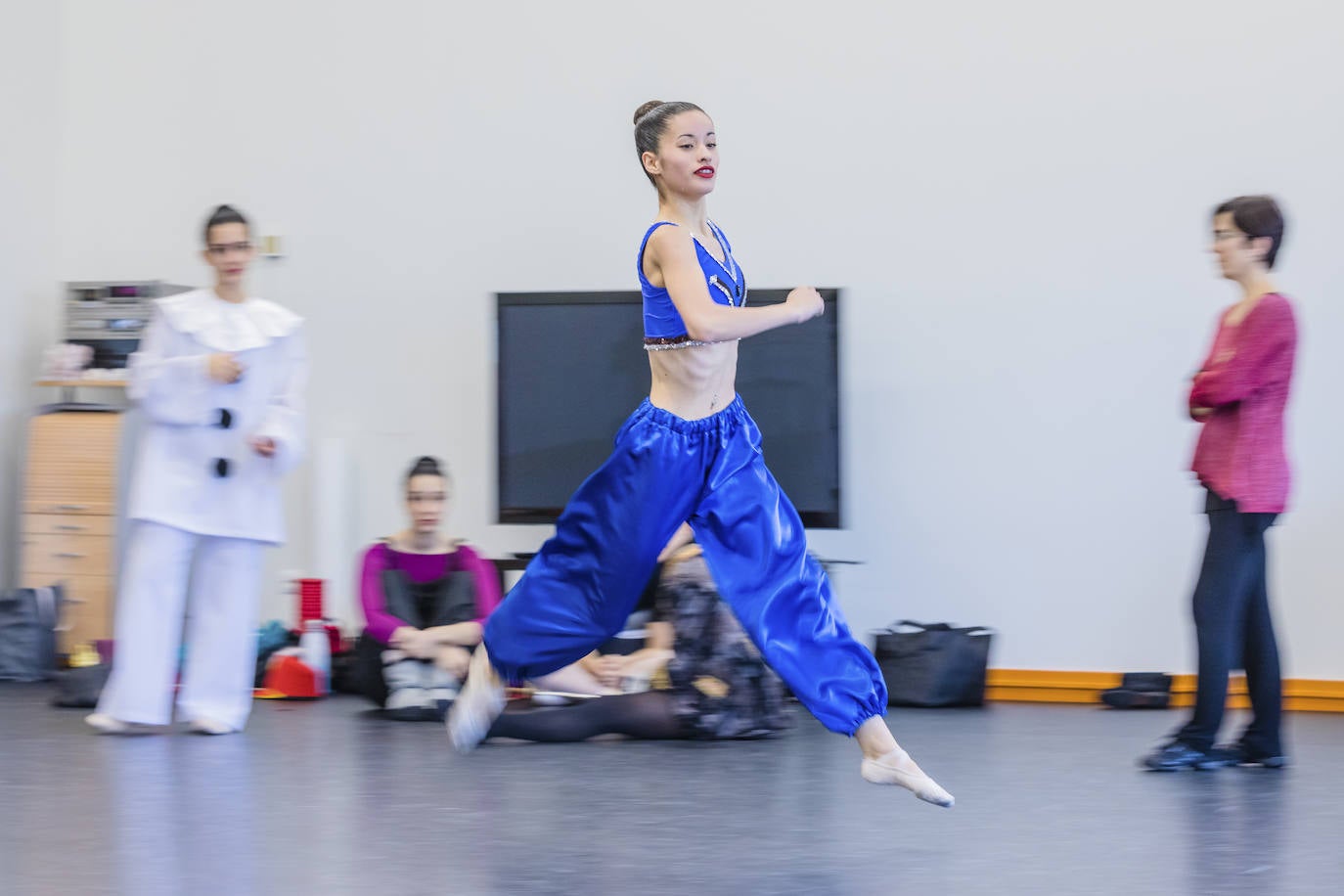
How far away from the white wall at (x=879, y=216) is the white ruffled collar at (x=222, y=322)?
1.48 meters

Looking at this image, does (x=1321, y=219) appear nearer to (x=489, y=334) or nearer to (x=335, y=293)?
(x=489, y=334)

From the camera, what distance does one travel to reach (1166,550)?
5.22m

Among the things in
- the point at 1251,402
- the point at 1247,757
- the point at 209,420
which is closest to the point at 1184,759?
the point at 1247,757

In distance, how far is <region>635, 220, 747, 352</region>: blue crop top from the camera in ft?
9.79

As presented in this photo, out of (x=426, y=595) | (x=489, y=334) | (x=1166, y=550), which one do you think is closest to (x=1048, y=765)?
(x=1166, y=550)

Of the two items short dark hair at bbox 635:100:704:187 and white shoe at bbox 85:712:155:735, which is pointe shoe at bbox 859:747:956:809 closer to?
short dark hair at bbox 635:100:704:187

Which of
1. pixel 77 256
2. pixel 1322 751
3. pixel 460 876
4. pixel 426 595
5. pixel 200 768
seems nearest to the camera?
pixel 460 876

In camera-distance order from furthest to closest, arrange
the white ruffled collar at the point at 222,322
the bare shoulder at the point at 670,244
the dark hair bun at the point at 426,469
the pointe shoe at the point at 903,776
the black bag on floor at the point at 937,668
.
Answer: the black bag on floor at the point at 937,668 < the dark hair bun at the point at 426,469 < the white ruffled collar at the point at 222,322 < the bare shoulder at the point at 670,244 < the pointe shoe at the point at 903,776

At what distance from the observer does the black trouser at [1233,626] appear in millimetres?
3652

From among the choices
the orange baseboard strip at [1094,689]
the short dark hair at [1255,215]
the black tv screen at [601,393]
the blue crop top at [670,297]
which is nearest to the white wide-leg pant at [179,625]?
the black tv screen at [601,393]

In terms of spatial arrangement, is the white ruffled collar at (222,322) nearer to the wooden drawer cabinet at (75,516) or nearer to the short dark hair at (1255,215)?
the wooden drawer cabinet at (75,516)

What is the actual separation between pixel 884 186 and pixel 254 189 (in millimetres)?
2443

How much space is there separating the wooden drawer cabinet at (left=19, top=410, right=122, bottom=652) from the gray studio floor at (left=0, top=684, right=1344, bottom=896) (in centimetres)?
124

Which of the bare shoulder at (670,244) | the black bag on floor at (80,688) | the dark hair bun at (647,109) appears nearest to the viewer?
the bare shoulder at (670,244)
